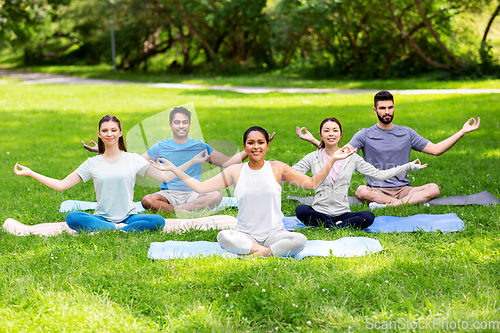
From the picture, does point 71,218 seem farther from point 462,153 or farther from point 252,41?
point 252,41

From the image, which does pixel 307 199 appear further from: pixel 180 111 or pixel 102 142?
pixel 102 142

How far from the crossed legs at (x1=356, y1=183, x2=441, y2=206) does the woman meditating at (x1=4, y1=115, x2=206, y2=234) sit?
8.36ft

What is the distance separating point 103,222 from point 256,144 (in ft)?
6.67

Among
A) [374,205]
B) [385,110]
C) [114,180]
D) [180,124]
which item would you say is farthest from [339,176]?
[114,180]

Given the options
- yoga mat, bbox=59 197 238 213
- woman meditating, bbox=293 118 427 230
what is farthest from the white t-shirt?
woman meditating, bbox=293 118 427 230

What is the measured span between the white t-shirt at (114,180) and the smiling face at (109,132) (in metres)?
0.21

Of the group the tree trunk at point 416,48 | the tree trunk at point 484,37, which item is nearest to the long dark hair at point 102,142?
the tree trunk at point 416,48

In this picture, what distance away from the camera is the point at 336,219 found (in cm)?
536

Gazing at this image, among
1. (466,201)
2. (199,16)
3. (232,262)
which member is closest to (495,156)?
(466,201)

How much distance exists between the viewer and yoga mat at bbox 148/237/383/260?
450 centimetres

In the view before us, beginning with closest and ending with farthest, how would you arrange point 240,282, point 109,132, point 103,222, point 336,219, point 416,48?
1. point 240,282
2. point 109,132
3. point 103,222
4. point 336,219
5. point 416,48

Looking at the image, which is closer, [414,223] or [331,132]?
[331,132]

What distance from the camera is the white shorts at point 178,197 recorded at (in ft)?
20.2

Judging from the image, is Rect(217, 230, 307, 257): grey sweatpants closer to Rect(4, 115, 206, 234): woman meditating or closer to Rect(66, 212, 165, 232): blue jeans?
Rect(4, 115, 206, 234): woman meditating
